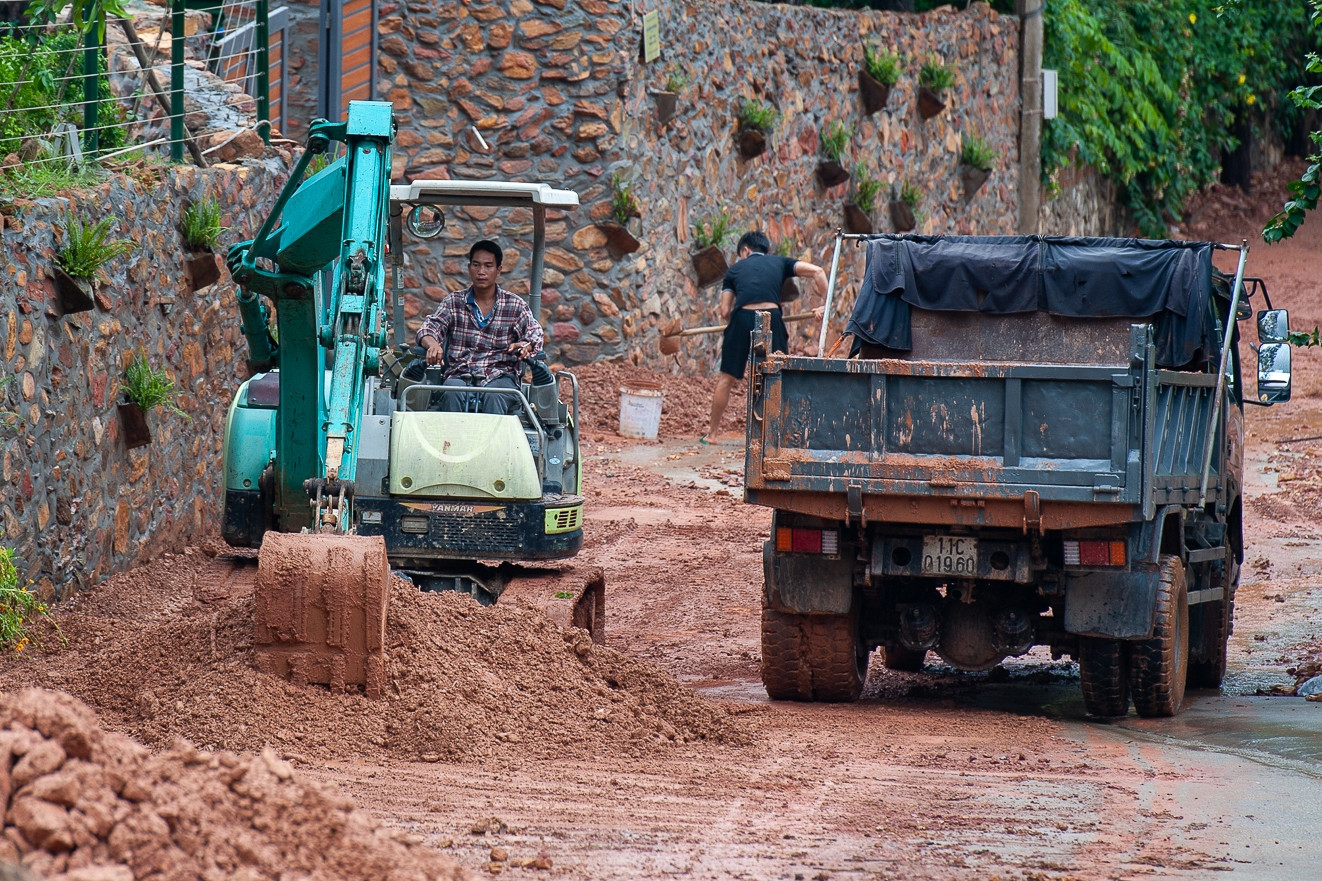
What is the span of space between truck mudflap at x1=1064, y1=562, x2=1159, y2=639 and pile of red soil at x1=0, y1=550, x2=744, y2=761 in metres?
1.79

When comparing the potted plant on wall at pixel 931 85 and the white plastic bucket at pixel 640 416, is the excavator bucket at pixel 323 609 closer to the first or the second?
the white plastic bucket at pixel 640 416

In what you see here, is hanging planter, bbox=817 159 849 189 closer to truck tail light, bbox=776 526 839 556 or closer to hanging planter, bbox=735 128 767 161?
hanging planter, bbox=735 128 767 161

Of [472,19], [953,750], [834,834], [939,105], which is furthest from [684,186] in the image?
[834,834]

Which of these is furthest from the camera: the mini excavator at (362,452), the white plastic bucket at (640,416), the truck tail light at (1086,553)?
the white plastic bucket at (640,416)

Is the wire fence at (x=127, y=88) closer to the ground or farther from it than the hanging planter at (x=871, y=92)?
closer to the ground

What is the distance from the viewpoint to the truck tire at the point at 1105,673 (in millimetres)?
7898

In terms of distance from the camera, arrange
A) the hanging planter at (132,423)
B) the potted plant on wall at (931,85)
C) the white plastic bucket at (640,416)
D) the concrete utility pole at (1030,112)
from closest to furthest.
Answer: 1. the hanging planter at (132,423)
2. the white plastic bucket at (640,416)
3. the potted plant on wall at (931,85)
4. the concrete utility pole at (1030,112)

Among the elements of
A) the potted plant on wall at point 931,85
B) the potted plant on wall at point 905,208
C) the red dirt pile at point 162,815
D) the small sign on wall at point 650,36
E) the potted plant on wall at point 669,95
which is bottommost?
the red dirt pile at point 162,815

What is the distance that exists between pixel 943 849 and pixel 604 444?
10.8 metres

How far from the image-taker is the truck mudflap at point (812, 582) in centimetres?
794

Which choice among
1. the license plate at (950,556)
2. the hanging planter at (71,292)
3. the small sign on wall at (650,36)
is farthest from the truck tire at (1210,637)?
the small sign on wall at (650,36)

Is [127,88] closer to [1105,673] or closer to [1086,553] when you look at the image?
[1086,553]

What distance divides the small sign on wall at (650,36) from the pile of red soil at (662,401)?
316 cm

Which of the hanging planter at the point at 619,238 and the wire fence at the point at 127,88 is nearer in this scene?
the wire fence at the point at 127,88
